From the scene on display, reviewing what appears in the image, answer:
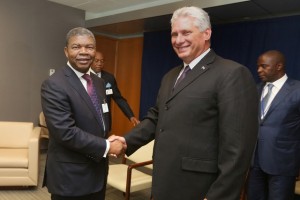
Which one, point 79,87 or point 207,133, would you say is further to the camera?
point 79,87

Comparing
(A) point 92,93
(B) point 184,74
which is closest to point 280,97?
(B) point 184,74

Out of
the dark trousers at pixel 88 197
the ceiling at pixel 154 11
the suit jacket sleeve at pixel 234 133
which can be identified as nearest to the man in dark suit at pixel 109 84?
the ceiling at pixel 154 11

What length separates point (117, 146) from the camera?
1813 mm

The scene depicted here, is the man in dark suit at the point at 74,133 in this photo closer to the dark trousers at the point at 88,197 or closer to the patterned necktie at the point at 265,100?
the dark trousers at the point at 88,197

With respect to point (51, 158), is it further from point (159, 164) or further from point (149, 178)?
point (149, 178)

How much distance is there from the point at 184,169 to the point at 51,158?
0.86m

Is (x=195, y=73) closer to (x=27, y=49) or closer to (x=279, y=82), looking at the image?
(x=279, y=82)

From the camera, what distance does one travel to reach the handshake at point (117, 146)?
5.81ft

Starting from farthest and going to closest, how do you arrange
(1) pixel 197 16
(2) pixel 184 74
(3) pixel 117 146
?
(3) pixel 117 146 < (2) pixel 184 74 < (1) pixel 197 16

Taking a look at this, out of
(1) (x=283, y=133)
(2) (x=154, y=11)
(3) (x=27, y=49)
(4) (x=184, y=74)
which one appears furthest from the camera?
(3) (x=27, y=49)

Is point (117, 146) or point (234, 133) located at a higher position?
point (234, 133)

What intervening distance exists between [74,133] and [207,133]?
30.2 inches

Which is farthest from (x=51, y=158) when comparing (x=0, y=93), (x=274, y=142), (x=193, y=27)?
(x=0, y=93)

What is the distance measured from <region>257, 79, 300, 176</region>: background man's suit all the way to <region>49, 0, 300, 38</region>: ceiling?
137 centimetres
